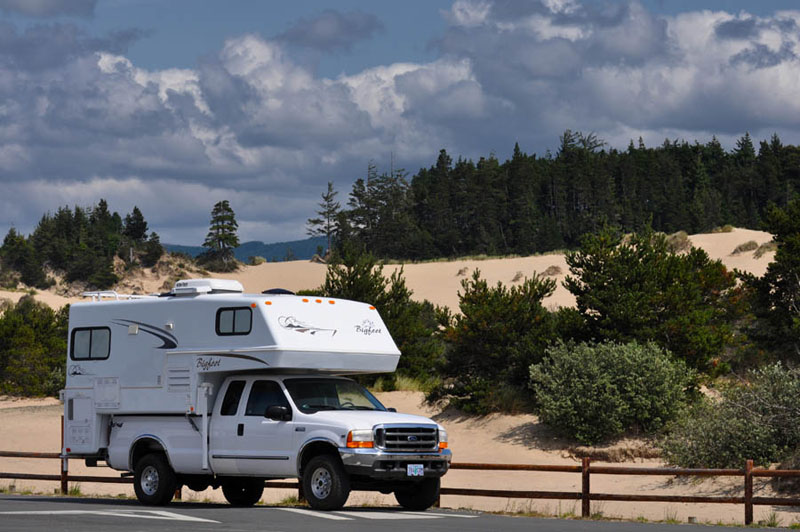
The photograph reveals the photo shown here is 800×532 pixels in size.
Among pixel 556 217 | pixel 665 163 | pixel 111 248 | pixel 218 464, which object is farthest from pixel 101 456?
pixel 665 163

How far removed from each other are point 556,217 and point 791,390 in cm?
8123

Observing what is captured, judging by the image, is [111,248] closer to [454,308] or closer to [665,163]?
[454,308]

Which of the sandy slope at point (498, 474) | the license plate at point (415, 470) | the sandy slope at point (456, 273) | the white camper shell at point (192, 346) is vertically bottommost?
the sandy slope at point (498, 474)

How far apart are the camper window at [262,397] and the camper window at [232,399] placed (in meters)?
0.25

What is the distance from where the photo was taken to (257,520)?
14242 millimetres

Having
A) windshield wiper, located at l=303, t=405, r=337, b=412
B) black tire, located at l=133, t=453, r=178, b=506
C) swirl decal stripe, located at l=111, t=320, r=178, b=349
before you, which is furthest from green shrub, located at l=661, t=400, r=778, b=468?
swirl decal stripe, located at l=111, t=320, r=178, b=349

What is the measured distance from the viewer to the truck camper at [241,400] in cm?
1573

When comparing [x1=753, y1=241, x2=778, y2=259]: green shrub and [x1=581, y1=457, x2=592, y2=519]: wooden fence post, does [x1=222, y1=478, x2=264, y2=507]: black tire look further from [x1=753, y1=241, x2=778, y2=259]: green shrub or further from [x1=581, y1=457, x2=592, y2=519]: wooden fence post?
[x1=753, y1=241, x2=778, y2=259]: green shrub

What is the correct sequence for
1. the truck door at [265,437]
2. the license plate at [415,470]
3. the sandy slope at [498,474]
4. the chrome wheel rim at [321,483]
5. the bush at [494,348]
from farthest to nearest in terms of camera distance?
the bush at [494,348] → the sandy slope at [498,474] → the truck door at [265,437] → the license plate at [415,470] → the chrome wheel rim at [321,483]

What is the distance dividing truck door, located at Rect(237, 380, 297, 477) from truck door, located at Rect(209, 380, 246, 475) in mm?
128

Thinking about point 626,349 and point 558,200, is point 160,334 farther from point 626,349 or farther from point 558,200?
point 558,200

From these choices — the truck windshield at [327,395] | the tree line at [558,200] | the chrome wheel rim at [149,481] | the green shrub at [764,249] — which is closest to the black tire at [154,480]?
the chrome wheel rim at [149,481]

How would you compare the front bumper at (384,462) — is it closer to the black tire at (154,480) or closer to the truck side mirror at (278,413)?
the truck side mirror at (278,413)

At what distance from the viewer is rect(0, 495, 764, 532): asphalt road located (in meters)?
13.2
